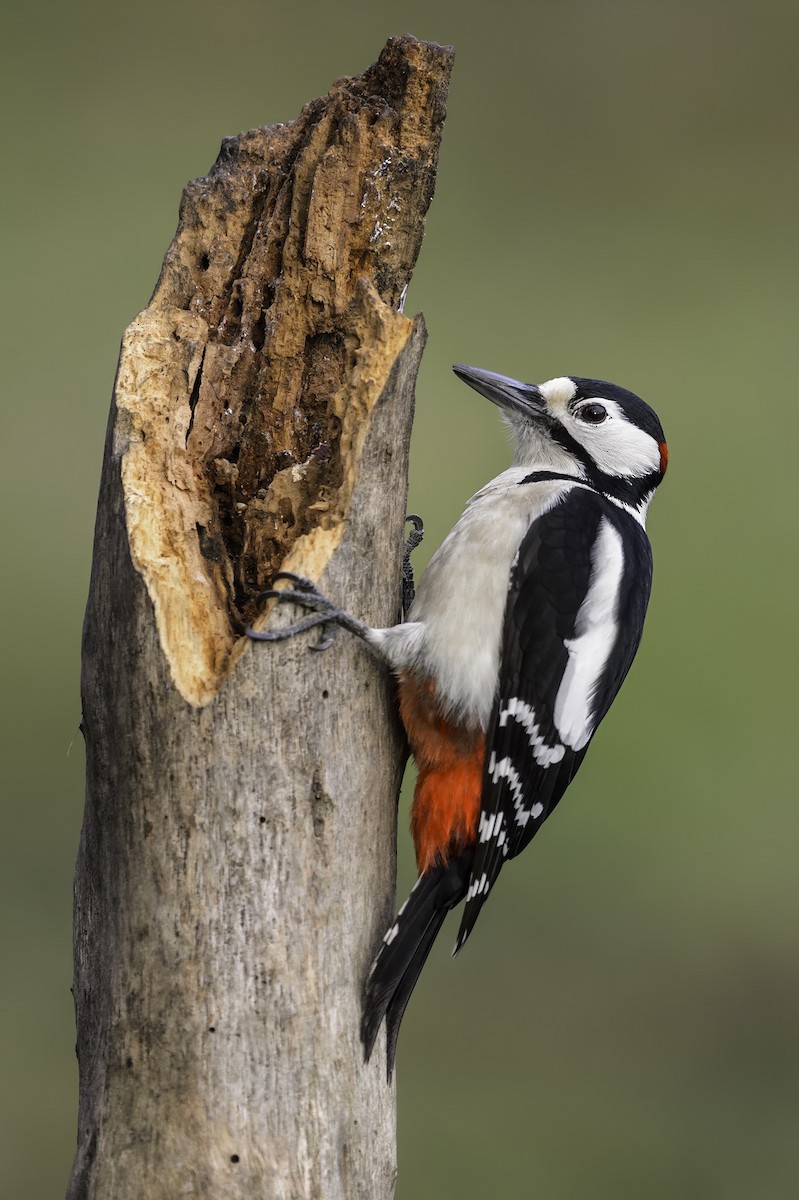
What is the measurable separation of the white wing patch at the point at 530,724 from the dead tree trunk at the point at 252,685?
15 centimetres

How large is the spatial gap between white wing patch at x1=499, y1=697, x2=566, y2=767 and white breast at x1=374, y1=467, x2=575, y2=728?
26mm

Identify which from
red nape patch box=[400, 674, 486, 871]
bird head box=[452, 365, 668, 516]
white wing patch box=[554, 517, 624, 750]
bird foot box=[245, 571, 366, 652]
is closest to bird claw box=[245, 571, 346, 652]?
bird foot box=[245, 571, 366, 652]

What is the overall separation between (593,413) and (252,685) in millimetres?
798

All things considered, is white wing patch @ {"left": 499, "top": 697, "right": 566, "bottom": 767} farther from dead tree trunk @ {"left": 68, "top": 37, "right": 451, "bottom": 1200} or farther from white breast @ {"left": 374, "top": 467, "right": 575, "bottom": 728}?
dead tree trunk @ {"left": 68, "top": 37, "right": 451, "bottom": 1200}

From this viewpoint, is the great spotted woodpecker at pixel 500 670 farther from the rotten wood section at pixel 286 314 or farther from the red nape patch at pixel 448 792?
the rotten wood section at pixel 286 314

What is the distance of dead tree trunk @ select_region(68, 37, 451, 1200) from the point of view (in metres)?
1.44

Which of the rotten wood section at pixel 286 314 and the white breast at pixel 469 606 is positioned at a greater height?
the rotten wood section at pixel 286 314

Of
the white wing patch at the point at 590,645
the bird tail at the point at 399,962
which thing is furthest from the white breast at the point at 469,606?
the bird tail at the point at 399,962

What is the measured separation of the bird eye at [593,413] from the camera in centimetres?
200

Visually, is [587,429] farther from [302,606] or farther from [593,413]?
[302,606]

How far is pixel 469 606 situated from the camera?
1.74 meters

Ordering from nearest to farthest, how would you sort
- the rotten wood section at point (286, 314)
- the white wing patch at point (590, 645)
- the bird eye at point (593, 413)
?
the rotten wood section at point (286, 314) < the white wing patch at point (590, 645) < the bird eye at point (593, 413)

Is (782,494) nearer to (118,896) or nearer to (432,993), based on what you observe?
(432,993)

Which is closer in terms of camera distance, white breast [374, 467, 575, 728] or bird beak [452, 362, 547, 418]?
white breast [374, 467, 575, 728]
